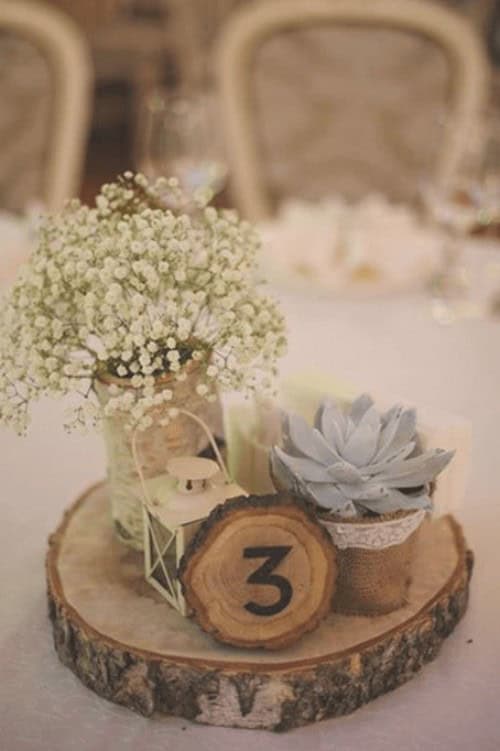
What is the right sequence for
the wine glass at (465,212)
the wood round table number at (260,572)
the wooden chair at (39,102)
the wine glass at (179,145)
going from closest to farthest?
the wood round table number at (260,572)
the wine glass at (465,212)
the wine glass at (179,145)
the wooden chair at (39,102)

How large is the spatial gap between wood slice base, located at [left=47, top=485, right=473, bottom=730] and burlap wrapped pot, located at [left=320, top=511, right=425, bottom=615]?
15 mm

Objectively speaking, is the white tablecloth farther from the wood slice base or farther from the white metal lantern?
the white metal lantern

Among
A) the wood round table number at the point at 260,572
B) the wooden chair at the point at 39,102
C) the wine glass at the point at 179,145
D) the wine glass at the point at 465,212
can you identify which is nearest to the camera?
the wood round table number at the point at 260,572

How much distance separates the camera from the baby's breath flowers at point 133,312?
855mm

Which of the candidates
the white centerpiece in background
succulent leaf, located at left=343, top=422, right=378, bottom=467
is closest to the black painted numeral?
succulent leaf, located at left=343, top=422, right=378, bottom=467

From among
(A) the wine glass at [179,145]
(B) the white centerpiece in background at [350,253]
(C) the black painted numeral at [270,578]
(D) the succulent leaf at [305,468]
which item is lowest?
(C) the black painted numeral at [270,578]

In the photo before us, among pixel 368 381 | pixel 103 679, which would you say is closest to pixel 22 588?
pixel 103 679

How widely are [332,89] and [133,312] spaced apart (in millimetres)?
1813

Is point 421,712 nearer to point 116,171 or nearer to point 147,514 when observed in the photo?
point 147,514

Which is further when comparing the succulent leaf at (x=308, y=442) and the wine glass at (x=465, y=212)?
the wine glass at (x=465, y=212)

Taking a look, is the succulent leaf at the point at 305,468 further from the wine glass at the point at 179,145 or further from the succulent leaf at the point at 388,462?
the wine glass at the point at 179,145

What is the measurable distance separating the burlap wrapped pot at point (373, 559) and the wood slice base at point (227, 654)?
0.02 m

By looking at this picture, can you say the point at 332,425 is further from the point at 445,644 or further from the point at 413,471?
the point at 445,644

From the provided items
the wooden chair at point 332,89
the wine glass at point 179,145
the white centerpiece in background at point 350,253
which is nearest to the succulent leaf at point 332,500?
the white centerpiece in background at point 350,253
